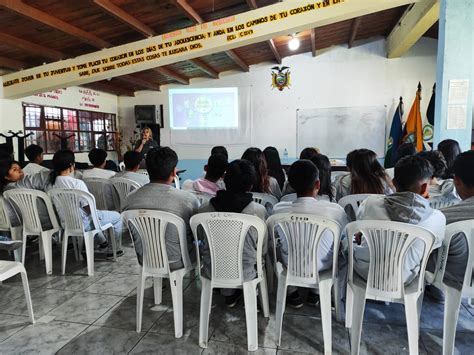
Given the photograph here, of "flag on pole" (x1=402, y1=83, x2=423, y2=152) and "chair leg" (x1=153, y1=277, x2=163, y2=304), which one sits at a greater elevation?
"flag on pole" (x1=402, y1=83, x2=423, y2=152)

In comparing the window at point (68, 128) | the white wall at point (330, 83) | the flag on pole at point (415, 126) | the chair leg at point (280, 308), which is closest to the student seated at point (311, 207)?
the chair leg at point (280, 308)

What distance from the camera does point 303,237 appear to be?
5.73 ft

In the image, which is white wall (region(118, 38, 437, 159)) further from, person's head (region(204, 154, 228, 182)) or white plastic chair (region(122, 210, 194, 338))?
white plastic chair (region(122, 210, 194, 338))

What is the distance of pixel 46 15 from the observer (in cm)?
373

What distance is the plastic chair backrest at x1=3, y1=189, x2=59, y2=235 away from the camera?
275 cm

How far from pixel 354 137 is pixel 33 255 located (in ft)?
20.3

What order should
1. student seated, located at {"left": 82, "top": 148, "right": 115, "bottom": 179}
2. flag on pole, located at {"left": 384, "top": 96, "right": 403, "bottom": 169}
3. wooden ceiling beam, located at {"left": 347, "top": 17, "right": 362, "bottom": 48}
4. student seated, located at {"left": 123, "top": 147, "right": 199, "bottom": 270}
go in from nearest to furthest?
1. student seated, located at {"left": 123, "top": 147, "right": 199, "bottom": 270}
2. student seated, located at {"left": 82, "top": 148, "right": 115, "bottom": 179}
3. wooden ceiling beam, located at {"left": 347, "top": 17, "right": 362, "bottom": 48}
4. flag on pole, located at {"left": 384, "top": 96, "right": 403, "bottom": 169}

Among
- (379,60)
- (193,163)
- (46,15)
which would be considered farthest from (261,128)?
(46,15)

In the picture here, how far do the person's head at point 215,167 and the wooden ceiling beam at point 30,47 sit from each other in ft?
11.7

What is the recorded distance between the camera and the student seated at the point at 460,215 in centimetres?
164

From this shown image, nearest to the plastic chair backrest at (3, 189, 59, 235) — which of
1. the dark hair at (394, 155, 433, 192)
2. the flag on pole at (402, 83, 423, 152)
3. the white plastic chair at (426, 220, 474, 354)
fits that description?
the dark hair at (394, 155, 433, 192)

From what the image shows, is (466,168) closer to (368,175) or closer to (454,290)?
(454,290)

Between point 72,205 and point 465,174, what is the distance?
2.78m

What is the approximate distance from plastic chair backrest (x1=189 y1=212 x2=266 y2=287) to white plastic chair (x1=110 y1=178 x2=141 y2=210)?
1.65 metres
